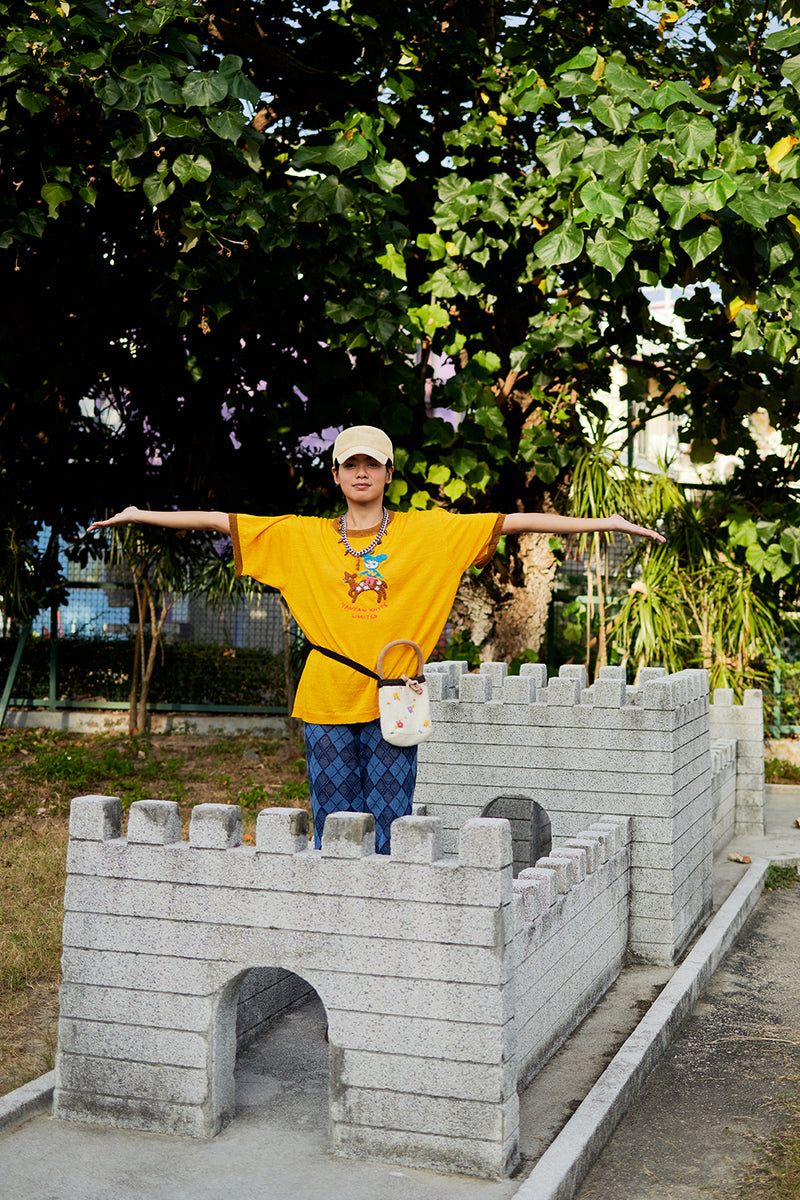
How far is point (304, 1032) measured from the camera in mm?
4516

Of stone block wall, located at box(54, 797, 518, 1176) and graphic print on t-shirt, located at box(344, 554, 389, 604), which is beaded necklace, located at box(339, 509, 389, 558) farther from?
stone block wall, located at box(54, 797, 518, 1176)

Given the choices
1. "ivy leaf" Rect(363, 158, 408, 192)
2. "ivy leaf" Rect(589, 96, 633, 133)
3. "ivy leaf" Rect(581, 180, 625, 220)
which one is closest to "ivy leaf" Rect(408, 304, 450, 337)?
"ivy leaf" Rect(363, 158, 408, 192)

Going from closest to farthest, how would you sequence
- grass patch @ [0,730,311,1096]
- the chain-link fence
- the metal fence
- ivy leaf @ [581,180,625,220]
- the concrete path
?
the concrete path, grass patch @ [0,730,311,1096], ivy leaf @ [581,180,625,220], the metal fence, the chain-link fence

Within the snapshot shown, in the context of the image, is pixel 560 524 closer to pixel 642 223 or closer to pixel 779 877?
pixel 642 223

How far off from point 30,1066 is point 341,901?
157cm

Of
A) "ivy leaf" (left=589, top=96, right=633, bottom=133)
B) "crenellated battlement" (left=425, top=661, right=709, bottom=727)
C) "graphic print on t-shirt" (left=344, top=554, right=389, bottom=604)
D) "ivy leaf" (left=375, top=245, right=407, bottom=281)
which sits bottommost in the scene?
"crenellated battlement" (left=425, top=661, right=709, bottom=727)

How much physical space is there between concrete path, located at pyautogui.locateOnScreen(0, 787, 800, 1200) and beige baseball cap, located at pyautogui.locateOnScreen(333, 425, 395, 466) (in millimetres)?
2149

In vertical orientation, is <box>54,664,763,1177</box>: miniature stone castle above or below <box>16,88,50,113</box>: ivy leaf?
below

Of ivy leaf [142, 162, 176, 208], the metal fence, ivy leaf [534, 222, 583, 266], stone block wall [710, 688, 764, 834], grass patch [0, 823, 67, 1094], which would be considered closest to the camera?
grass patch [0, 823, 67, 1094]

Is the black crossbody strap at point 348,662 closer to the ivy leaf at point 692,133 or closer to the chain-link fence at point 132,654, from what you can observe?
the ivy leaf at point 692,133

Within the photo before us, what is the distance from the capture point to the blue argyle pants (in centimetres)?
418

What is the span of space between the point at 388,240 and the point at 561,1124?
5.45 metres

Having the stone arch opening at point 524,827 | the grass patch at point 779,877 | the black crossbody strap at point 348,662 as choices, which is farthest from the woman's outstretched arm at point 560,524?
the grass patch at point 779,877

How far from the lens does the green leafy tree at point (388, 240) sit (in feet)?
21.5
